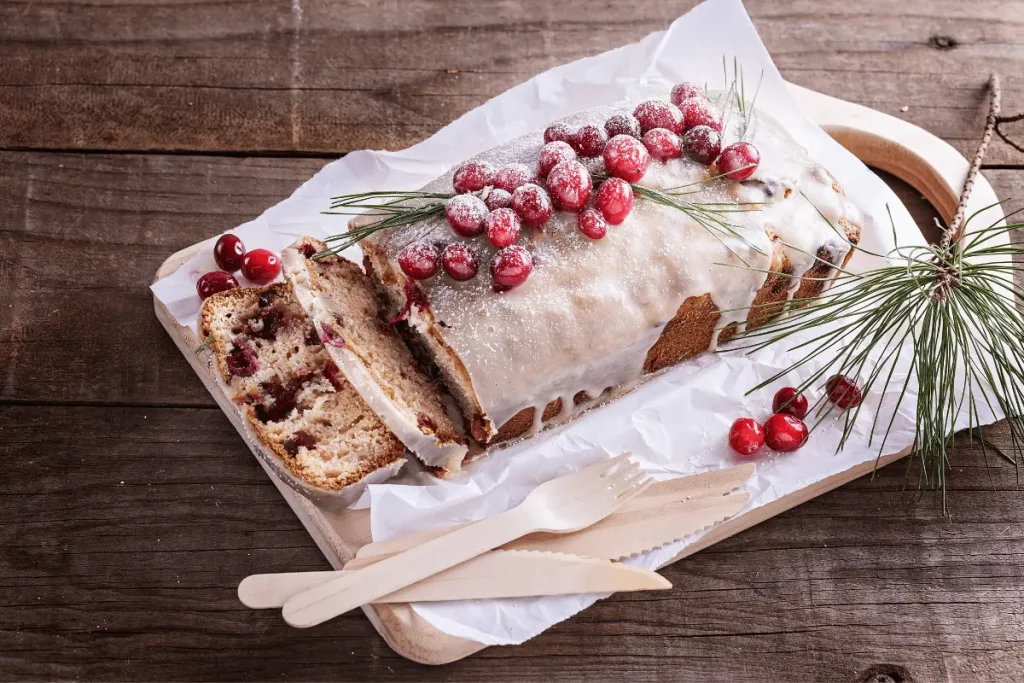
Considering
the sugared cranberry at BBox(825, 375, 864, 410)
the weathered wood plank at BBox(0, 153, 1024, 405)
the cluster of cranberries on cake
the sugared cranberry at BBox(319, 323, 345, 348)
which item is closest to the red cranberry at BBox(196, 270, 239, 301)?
the cluster of cranberries on cake

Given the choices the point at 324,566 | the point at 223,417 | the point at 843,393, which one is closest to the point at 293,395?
the point at 223,417

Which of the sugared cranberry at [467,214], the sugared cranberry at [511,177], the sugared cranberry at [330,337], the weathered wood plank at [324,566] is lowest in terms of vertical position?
the weathered wood plank at [324,566]

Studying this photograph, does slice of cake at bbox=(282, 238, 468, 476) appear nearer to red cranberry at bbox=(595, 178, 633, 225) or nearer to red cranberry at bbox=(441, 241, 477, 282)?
red cranberry at bbox=(441, 241, 477, 282)

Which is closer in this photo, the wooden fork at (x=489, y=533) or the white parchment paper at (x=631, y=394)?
the wooden fork at (x=489, y=533)

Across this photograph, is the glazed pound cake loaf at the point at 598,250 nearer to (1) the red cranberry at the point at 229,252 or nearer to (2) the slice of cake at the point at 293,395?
(2) the slice of cake at the point at 293,395

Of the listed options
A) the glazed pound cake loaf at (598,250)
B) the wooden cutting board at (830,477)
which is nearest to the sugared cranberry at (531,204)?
the glazed pound cake loaf at (598,250)

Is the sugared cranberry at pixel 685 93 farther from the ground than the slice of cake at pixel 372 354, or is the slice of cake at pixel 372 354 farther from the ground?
the sugared cranberry at pixel 685 93

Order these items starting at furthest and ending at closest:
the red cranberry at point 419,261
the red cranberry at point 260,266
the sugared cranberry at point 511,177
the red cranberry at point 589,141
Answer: the red cranberry at point 260,266 → the red cranberry at point 589,141 → the sugared cranberry at point 511,177 → the red cranberry at point 419,261
